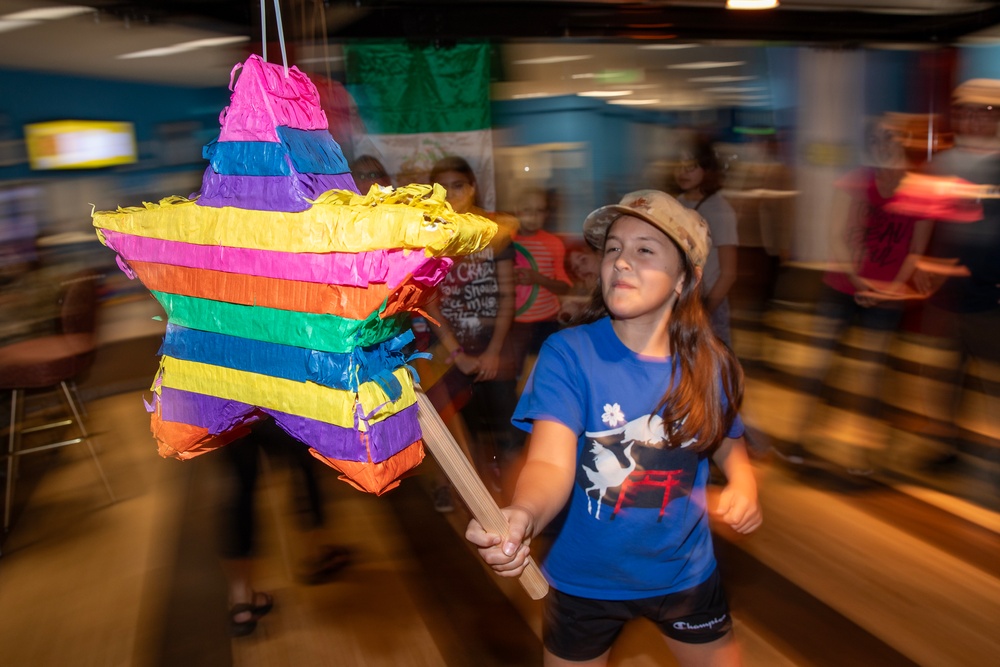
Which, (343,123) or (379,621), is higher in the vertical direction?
(343,123)

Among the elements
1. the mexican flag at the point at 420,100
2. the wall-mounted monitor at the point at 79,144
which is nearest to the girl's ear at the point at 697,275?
the mexican flag at the point at 420,100

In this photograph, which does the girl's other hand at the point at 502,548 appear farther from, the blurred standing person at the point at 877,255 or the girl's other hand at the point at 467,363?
the blurred standing person at the point at 877,255

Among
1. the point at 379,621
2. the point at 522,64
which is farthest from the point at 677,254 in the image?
the point at 522,64

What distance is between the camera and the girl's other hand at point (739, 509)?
118cm

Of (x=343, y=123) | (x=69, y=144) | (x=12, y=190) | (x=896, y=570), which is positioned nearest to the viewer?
(x=896, y=570)

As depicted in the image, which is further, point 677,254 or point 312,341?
point 677,254

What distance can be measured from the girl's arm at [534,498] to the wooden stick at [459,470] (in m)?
0.02

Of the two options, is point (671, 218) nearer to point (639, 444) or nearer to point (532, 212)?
point (639, 444)

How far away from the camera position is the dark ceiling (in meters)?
3.11

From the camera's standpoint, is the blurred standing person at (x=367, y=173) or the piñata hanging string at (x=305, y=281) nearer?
the piñata hanging string at (x=305, y=281)

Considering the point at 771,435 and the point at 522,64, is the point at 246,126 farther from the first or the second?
the point at 522,64

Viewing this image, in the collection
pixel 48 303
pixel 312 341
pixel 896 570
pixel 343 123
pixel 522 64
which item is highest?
pixel 522 64

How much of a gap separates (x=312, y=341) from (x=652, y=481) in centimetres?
63

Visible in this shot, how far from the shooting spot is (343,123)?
3.01m
